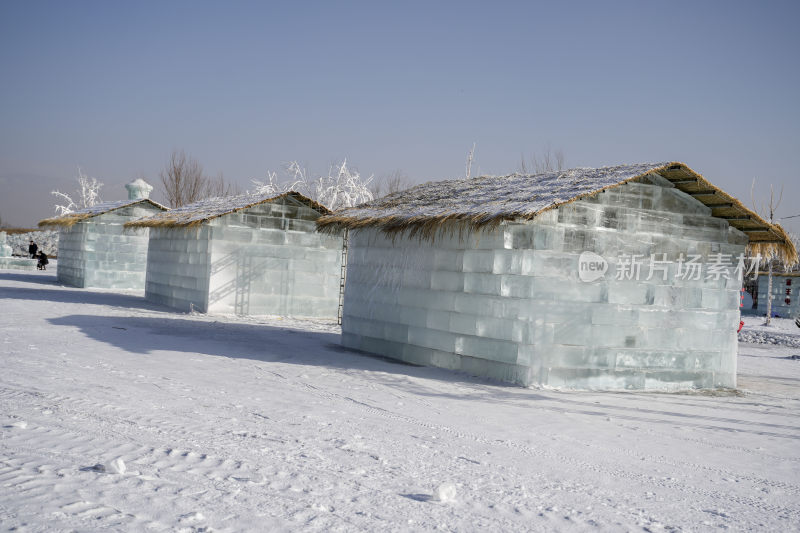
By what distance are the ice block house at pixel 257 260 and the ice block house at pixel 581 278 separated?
7.41 meters

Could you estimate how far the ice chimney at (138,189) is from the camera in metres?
30.1

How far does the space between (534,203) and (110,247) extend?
69.4 feet

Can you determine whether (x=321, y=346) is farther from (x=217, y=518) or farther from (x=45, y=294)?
(x=45, y=294)

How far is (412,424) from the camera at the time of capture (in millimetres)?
7156

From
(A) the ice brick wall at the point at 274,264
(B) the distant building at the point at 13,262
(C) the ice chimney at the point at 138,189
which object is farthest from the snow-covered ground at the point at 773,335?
(B) the distant building at the point at 13,262

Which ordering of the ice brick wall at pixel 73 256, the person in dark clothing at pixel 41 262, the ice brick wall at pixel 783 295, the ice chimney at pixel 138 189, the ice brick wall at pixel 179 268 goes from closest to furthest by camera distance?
the ice brick wall at pixel 179 268 → the ice brick wall at pixel 73 256 → the ice chimney at pixel 138 189 → the ice brick wall at pixel 783 295 → the person in dark clothing at pixel 41 262

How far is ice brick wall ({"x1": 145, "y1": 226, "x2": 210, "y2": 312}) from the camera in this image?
1836cm

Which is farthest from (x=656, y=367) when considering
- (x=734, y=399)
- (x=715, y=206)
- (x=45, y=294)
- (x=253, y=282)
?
(x=45, y=294)

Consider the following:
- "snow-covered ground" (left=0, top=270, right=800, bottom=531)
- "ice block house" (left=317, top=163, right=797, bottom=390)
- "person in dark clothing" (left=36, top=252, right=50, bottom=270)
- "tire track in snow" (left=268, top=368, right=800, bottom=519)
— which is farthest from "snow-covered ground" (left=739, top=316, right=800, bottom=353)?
"person in dark clothing" (left=36, top=252, right=50, bottom=270)

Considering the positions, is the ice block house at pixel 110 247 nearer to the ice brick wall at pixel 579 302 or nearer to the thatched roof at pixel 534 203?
the thatched roof at pixel 534 203

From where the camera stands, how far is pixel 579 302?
389 inches

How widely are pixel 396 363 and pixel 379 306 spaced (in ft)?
4.54

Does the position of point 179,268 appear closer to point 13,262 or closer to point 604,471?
point 604,471

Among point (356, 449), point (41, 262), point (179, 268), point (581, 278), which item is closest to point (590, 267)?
point (581, 278)
